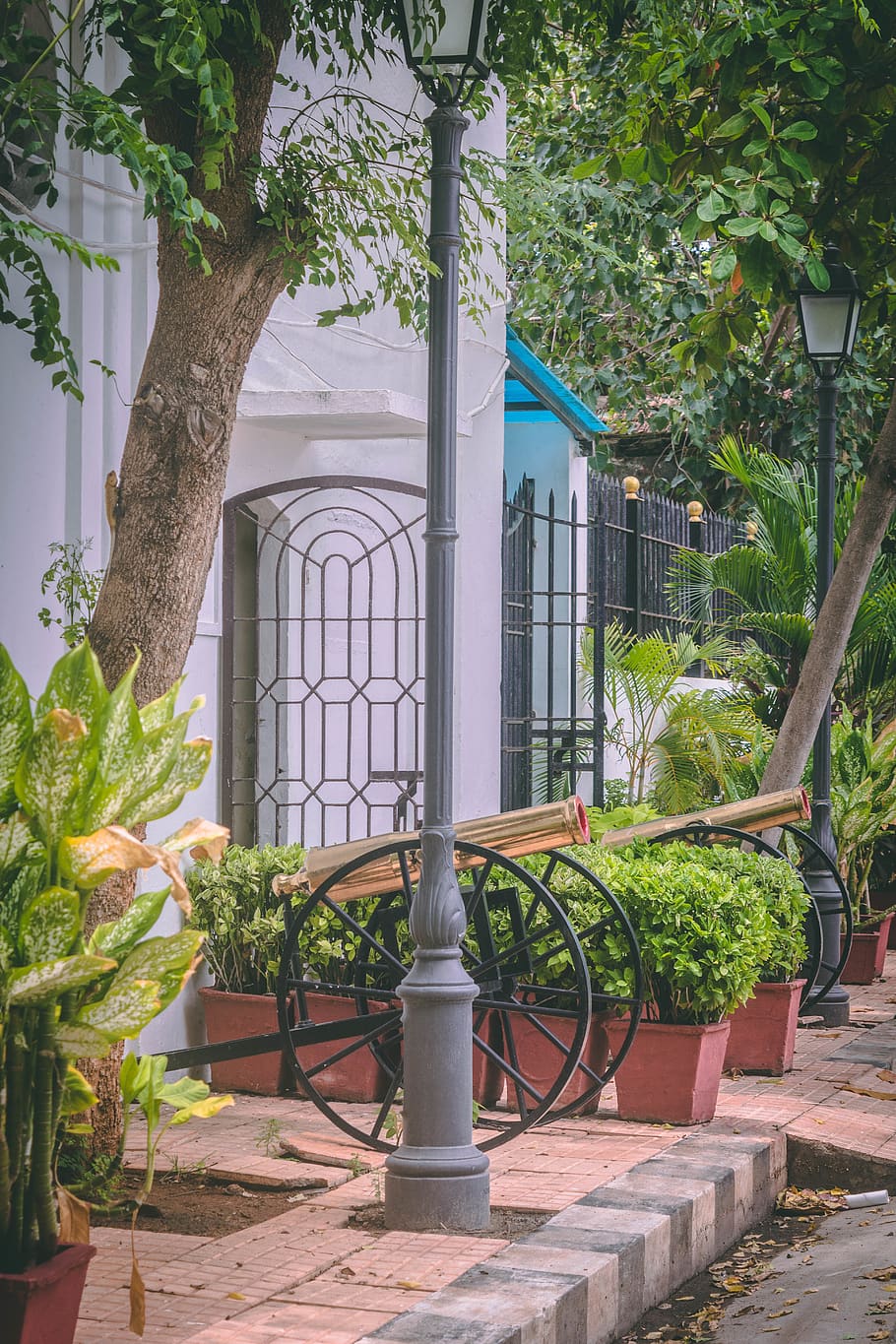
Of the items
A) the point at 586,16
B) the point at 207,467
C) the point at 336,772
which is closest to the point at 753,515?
the point at 336,772

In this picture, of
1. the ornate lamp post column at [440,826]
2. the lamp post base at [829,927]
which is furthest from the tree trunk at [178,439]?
the lamp post base at [829,927]

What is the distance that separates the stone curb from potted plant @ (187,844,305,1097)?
6.21 ft

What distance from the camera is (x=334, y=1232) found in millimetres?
4680

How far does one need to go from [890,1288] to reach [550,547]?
18.7 feet

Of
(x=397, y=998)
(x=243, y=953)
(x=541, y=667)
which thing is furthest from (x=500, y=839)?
(x=541, y=667)

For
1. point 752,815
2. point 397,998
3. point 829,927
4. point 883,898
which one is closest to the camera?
point 397,998

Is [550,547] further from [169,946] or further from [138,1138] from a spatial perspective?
[169,946]

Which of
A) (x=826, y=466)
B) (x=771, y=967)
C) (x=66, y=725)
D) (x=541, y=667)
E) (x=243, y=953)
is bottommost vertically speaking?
(x=771, y=967)

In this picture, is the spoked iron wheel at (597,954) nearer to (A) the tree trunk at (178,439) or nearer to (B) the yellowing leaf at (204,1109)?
(A) the tree trunk at (178,439)

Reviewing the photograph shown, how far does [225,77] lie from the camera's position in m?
4.61

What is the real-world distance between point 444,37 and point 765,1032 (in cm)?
475

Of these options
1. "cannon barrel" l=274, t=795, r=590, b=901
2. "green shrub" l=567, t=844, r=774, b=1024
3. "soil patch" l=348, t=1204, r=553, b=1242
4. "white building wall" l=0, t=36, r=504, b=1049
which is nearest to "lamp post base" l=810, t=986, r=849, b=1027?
"white building wall" l=0, t=36, r=504, b=1049

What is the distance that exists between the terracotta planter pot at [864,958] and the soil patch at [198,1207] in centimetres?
665

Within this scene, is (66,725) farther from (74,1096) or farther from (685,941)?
(685,941)
